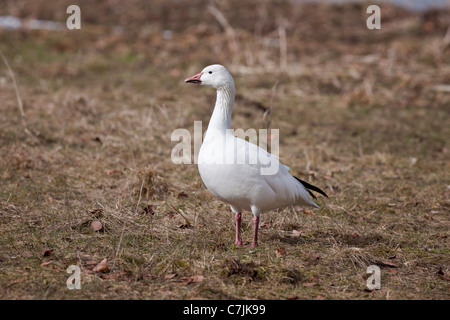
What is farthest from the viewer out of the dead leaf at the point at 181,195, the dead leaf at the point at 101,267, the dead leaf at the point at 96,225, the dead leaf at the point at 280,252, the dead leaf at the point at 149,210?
the dead leaf at the point at 181,195

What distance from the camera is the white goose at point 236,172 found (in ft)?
15.7

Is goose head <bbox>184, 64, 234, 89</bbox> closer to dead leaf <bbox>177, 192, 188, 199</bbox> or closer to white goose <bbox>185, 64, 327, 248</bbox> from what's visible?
white goose <bbox>185, 64, 327, 248</bbox>

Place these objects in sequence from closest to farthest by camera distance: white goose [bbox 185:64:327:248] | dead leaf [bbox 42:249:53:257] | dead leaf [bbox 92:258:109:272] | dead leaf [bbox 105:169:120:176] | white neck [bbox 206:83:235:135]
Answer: dead leaf [bbox 92:258:109:272] < dead leaf [bbox 42:249:53:257] < white goose [bbox 185:64:327:248] < white neck [bbox 206:83:235:135] < dead leaf [bbox 105:169:120:176]

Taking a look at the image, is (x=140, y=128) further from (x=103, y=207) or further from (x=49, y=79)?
(x=49, y=79)

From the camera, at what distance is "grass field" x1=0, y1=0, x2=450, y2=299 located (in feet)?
Result: 14.7

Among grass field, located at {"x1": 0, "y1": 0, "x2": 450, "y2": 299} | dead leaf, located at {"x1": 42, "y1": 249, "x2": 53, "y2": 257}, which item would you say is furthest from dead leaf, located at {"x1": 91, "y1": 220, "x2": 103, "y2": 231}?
dead leaf, located at {"x1": 42, "y1": 249, "x2": 53, "y2": 257}

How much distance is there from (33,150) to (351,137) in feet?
16.0

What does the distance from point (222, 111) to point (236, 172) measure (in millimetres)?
648

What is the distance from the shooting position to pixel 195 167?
7367mm

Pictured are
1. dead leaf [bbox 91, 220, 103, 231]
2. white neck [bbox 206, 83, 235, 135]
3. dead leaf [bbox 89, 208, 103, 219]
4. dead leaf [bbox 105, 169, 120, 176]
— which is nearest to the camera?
white neck [bbox 206, 83, 235, 135]

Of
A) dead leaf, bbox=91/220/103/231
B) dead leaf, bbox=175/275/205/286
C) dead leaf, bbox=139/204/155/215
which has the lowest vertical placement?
dead leaf, bbox=175/275/205/286

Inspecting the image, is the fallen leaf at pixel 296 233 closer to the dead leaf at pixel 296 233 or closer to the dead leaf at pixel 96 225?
the dead leaf at pixel 296 233

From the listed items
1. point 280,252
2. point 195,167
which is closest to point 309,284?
point 280,252

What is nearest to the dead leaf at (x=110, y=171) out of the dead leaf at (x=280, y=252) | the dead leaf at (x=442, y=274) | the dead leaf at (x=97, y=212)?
the dead leaf at (x=97, y=212)
